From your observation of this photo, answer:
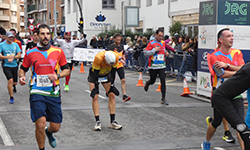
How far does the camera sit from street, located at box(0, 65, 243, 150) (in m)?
6.54

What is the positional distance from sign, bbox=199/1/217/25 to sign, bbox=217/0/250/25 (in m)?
0.21

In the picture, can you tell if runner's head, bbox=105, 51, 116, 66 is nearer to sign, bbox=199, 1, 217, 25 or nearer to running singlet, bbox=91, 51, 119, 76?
running singlet, bbox=91, 51, 119, 76

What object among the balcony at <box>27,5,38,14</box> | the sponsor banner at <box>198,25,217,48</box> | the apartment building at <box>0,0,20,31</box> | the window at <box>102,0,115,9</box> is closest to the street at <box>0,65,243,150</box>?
the sponsor banner at <box>198,25,217,48</box>

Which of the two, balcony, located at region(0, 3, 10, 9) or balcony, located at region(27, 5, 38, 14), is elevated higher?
balcony, located at region(0, 3, 10, 9)

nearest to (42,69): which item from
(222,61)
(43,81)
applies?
(43,81)

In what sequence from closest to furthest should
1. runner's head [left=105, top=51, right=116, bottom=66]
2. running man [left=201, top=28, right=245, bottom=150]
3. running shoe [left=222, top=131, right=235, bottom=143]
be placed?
running man [left=201, top=28, right=245, bottom=150]
running shoe [left=222, top=131, right=235, bottom=143]
runner's head [left=105, top=51, right=116, bottom=66]

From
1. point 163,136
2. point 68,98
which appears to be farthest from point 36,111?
point 68,98

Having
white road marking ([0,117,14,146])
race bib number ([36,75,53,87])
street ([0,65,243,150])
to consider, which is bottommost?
street ([0,65,243,150])

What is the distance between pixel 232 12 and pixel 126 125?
5018mm

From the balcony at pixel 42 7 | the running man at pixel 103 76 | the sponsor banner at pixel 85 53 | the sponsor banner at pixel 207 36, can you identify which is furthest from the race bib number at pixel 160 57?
the balcony at pixel 42 7

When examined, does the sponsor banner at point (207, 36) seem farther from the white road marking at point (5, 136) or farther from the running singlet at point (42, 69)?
the running singlet at point (42, 69)

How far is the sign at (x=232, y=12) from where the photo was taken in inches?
430

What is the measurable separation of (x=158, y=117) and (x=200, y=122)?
0.99 m

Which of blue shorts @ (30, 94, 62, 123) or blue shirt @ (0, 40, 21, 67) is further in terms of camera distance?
blue shirt @ (0, 40, 21, 67)
